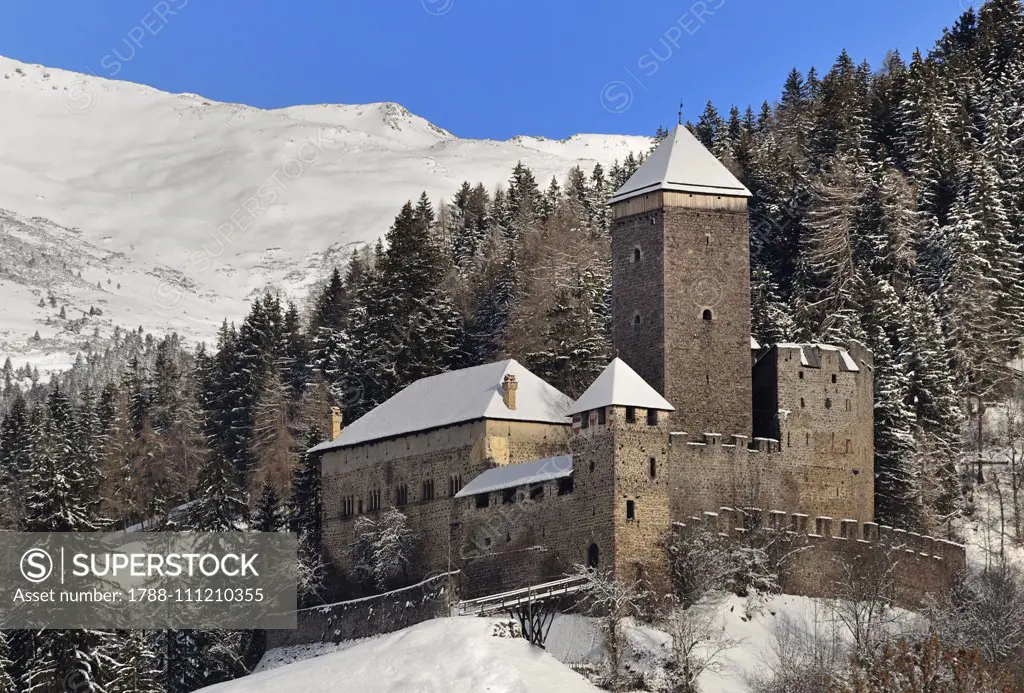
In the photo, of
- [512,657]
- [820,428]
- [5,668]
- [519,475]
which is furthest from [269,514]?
[512,657]

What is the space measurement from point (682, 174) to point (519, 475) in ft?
40.9

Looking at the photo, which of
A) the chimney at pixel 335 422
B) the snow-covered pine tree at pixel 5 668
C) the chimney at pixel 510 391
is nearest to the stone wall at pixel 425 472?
the chimney at pixel 510 391

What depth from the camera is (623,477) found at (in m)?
55.8

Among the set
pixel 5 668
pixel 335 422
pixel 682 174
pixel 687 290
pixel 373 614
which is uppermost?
pixel 682 174

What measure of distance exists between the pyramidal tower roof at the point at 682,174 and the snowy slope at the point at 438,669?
1910 centimetres

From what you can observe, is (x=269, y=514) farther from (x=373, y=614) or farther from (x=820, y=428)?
(x=820, y=428)

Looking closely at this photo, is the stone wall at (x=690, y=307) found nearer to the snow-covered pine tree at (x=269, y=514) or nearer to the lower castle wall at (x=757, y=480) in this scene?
the lower castle wall at (x=757, y=480)

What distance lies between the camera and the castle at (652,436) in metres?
56.6

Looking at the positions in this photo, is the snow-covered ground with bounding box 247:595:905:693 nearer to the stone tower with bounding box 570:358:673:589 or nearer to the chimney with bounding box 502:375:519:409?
the stone tower with bounding box 570:358:673:589

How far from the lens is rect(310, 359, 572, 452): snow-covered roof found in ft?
215

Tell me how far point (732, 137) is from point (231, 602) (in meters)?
53.8

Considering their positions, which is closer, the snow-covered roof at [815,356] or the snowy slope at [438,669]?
the snowy slope at [438,669]

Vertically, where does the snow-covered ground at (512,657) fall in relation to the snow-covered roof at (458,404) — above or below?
below

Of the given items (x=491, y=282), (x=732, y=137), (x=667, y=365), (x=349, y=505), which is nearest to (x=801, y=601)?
(x=667, y=365)
